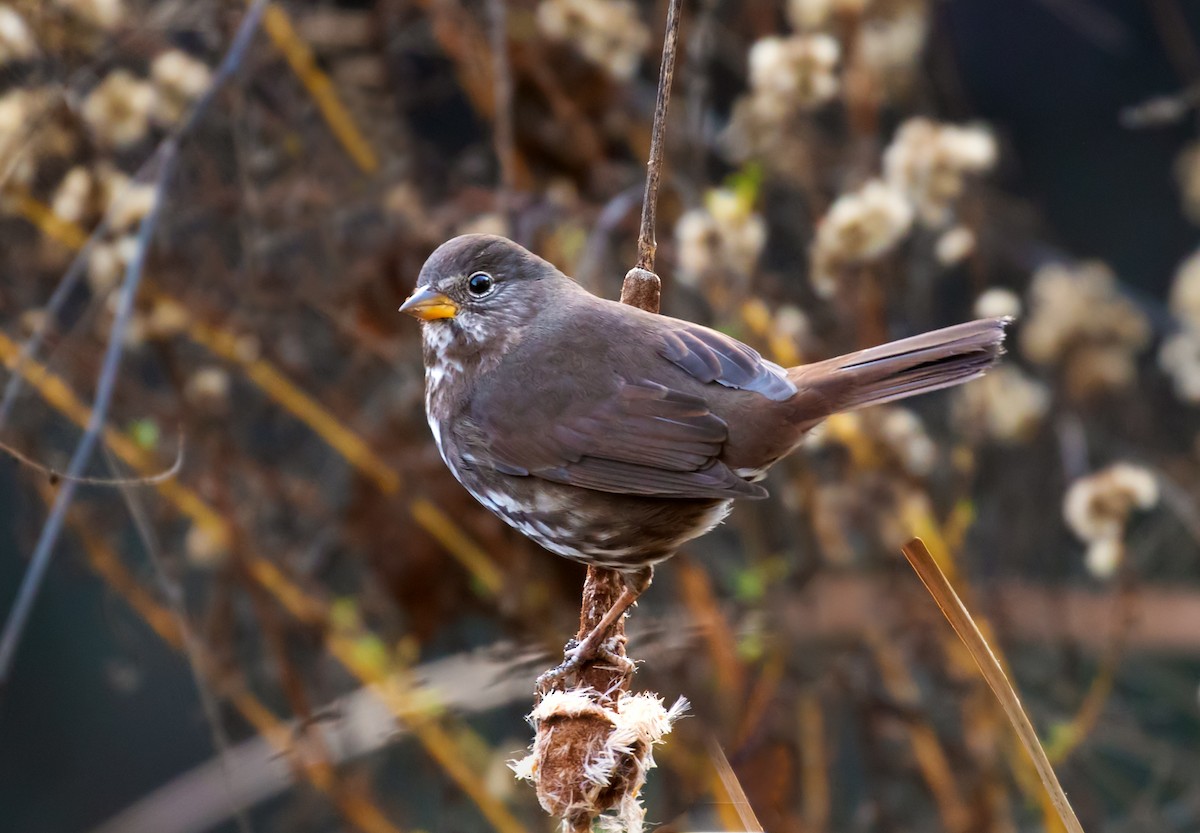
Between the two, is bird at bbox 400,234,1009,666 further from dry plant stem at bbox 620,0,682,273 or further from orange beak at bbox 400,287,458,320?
dry plant stem at bbox 620,0,682,273

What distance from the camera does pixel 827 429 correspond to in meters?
4.06

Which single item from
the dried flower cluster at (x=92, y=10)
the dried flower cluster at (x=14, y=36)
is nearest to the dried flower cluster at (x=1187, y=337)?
the dried flower cluster at (x=92, y=10)

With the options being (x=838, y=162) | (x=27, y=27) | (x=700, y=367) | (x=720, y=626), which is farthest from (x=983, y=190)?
(x=27, y=27)

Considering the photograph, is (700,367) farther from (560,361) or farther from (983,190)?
(983,190)

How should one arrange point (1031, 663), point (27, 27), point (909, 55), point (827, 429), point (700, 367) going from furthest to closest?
point (1031, 663) → point (909, 55) → point (827, 429) → point (27, 27) → point (700, 367)

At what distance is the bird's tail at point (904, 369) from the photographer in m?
2.55

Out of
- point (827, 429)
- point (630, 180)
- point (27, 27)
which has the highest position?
point (630, 180)

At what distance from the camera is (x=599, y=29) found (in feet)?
13.9

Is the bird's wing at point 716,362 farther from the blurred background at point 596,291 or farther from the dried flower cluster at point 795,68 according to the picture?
the dried flower cluster at point 795,68

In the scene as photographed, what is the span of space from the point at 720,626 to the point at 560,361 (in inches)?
63.3

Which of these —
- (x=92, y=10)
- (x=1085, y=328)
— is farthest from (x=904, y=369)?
(x=92, y=10)

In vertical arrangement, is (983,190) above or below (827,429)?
above

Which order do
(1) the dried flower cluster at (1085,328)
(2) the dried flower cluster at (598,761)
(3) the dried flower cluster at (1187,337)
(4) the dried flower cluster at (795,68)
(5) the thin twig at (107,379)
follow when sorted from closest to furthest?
(2) the dried flower cluster at (598,761)
(5) the thin twig at (107,379)
(4) the dried flower cluster at (795,68)
(3) the dried flower cluster at (1187,337)
(1) the dried flower cluster at (1085,328)

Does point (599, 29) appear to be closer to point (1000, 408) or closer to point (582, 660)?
point (1000, 408)
